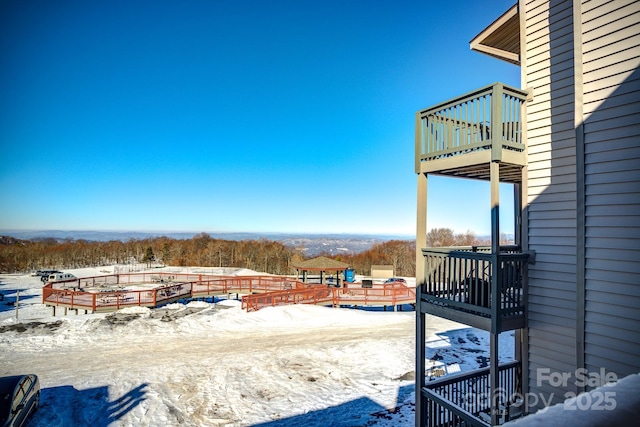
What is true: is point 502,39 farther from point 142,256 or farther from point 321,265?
point 142,256

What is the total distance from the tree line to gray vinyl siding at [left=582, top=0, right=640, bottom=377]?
148 ft

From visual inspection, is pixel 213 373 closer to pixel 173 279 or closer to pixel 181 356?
pixel 181 356

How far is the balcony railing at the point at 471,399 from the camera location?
5.43 metres

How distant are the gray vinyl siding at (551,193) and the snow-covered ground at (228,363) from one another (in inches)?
153

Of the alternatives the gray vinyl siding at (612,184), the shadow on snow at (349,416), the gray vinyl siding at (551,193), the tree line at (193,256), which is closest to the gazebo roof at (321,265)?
the shadow on snow at (349,416)

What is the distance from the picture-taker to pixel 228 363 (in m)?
11.1

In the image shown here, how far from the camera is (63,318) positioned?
15.8 m

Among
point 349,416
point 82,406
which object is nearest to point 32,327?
point 82,406

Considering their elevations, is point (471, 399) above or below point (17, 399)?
above

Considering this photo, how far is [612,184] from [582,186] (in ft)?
1.09

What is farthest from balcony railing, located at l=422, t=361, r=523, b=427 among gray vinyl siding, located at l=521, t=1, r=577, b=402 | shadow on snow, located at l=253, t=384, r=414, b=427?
shadow on snow, located at l=253, t=384, r=414, b=427

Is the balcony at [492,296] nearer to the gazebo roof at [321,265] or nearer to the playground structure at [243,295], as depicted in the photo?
the playground structure at [243,295]

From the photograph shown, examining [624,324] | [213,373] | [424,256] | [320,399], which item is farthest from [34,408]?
[624,324]

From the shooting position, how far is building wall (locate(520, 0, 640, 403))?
4230mm
